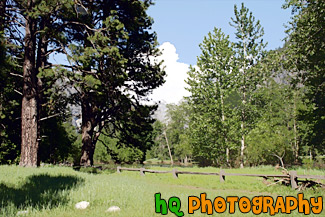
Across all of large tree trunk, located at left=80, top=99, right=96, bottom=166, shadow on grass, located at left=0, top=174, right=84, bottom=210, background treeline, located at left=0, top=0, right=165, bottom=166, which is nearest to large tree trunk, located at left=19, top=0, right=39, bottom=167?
background treeline, located at left=0, top=0, right=165, bottom=166

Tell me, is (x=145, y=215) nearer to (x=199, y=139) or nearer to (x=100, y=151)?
(x=199, y=139)

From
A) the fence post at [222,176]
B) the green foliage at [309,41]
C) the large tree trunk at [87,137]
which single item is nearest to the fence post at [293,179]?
the fence post at [222,176]

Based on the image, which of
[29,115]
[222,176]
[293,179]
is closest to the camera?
[293,179]

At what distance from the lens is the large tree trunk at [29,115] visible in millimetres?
12906

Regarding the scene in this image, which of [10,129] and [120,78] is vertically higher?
[120,78]

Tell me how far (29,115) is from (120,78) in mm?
5680

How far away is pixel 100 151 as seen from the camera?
64.5 m

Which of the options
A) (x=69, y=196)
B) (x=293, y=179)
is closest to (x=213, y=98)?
(x=293, y=179)

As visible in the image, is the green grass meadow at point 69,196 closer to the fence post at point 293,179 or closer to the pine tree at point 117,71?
the fence post at point 293,179

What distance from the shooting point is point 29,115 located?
13141mm

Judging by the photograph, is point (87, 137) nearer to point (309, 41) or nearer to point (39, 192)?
point (39, 192)

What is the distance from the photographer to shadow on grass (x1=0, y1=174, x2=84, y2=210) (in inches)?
259

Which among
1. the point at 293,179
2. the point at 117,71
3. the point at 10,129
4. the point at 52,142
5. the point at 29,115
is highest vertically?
the point at 117,71

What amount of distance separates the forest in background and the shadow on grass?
12.2 ft
